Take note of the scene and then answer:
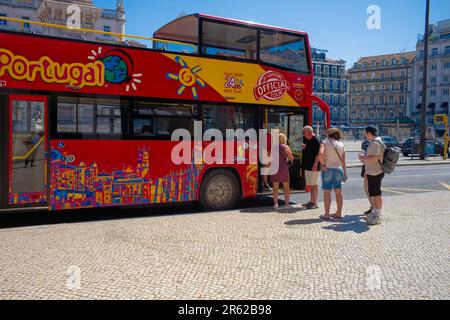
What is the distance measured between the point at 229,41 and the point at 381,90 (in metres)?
115

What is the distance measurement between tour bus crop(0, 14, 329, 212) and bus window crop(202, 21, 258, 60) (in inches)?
0.9

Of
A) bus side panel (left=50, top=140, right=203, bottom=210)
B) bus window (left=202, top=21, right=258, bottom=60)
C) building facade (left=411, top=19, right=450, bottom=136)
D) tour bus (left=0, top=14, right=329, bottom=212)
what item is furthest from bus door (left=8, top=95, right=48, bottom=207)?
building facade (left=411, top=19, right=450, bottom=136)

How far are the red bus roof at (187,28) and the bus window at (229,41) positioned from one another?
0.13 meters

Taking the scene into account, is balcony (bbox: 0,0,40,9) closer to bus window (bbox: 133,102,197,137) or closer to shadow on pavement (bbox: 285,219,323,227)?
bus window (bbox: 133,102,197,137)

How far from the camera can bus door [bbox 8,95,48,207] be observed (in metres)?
7.26

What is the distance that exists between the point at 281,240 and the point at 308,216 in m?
2.24

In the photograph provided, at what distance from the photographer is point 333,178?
27.7 ft

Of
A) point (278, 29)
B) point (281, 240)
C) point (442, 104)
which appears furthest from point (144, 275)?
point (442, 104)

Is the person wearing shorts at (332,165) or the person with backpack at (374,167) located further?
the person wearing shorts at (332,165)

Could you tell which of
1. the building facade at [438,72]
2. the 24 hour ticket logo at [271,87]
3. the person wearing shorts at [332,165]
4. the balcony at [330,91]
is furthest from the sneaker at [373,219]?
the balcony at [330,91]

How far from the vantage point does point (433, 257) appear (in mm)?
5906

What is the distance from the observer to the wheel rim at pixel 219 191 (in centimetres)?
935

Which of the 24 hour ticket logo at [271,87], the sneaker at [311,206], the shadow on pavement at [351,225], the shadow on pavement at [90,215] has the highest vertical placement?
the 24 hour ticket logo at [271,87]

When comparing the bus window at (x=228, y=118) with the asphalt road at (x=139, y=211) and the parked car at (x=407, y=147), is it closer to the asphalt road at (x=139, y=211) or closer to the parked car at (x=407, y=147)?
the asphalt road at (x=139, y=211)
